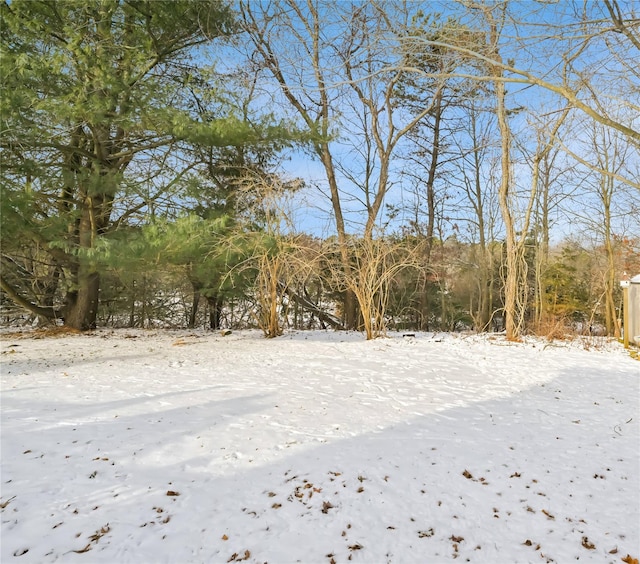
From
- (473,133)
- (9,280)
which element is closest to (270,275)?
(9,280)

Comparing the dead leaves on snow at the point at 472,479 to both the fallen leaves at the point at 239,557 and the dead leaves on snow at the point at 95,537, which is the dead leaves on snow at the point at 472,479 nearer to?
the fallen leaves at the point at 239,557

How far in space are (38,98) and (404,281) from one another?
11.0m

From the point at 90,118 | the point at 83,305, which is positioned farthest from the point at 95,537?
the point at 83,305

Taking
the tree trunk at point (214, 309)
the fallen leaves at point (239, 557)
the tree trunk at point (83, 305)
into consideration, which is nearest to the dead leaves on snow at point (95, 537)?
the fallen leaves at point (239, 557)

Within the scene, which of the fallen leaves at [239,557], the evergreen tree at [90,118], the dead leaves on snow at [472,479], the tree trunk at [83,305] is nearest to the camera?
the fallen leaves at [239,557]

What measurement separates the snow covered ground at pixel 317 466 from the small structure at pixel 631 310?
3.58 m

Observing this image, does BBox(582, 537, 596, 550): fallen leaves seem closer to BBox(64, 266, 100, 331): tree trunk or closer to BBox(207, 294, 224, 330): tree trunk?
BBox(64, 266, 100, 331): tree trunk

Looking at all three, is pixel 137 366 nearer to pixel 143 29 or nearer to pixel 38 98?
pixel 38 98

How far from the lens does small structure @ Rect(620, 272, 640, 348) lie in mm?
7825

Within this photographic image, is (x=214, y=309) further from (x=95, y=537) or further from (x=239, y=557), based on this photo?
(x=239, y=557)

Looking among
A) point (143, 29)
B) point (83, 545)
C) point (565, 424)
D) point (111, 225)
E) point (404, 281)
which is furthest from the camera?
point (404, 281)

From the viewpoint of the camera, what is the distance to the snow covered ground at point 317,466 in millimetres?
2000

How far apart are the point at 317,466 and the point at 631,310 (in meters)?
8.74

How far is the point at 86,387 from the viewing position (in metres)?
4.37
